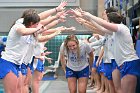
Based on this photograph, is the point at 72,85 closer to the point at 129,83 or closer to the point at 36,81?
the point at 36,81

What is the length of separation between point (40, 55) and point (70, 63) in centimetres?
67

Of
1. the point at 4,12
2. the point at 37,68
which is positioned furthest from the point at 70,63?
the point at 4,12

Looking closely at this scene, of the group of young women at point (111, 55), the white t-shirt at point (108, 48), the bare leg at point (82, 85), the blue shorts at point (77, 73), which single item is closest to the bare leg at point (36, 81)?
the group of young women at point (111, 55)

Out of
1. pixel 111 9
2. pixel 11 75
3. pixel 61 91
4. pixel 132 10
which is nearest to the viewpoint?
pixel 11 75

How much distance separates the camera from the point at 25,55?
16.8ft

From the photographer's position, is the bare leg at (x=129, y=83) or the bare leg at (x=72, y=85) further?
the bare leg at (x=72, y=85)

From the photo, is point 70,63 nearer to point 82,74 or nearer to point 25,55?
point 82,74

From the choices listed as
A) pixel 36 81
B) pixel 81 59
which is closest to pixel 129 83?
pixel 81 59

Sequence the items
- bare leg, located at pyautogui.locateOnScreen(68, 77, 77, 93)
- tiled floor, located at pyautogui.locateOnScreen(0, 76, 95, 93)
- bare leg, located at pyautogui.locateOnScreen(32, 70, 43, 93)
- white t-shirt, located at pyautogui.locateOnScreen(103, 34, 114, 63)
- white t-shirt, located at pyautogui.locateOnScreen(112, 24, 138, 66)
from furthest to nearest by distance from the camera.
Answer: tiled floor, located at pyautogui.locateOnScreen(0, 76, 95, 93)
bare leg, located at pyautogui.locateOnScreen(32, 70, 43, 93)
bare leg, located at pyautogui.locateOnScreen(68, 77, 77, 93)
white t-shirt, located at pyautogui.locateOnScreen(103, 34, 114, 63)
white t-shirt, located at pyautogui.locateOnScreen(112, 24, 138, 66)

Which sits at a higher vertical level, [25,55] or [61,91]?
[25,55]

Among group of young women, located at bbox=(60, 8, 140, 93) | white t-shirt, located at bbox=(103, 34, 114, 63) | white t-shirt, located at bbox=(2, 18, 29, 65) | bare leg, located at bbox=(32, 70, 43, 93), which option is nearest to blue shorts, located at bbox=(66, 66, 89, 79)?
group of young women, located at bbox=(60, 8, 140, 93)

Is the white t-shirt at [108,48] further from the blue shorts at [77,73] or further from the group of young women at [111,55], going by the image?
the blue shorts at [77,73]

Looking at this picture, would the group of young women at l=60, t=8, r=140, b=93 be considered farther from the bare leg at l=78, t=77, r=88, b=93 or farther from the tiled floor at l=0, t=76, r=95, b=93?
the tiled floor at l=0, t=76, r=95, b=93

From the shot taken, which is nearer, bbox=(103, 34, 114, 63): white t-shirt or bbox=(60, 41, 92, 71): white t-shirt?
bbox=(103, 34, 114, 63): white t-shirt
